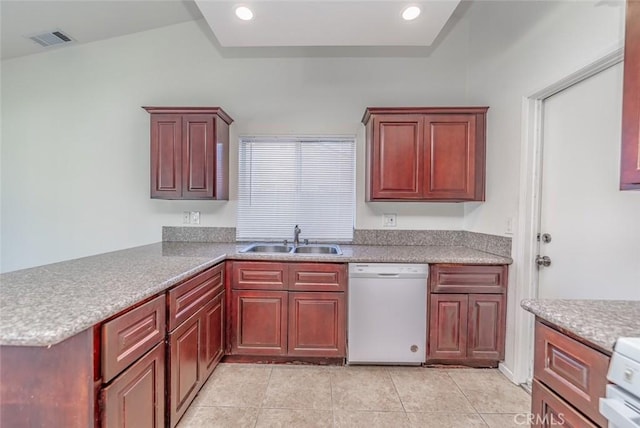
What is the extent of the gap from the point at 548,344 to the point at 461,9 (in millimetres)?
3000

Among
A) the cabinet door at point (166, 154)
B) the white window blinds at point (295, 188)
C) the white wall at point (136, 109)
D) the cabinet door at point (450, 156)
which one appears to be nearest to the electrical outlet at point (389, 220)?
the white wall at point (136, 109)

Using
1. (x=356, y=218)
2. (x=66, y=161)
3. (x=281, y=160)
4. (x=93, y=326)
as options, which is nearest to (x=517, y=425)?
(x=356, y=218)

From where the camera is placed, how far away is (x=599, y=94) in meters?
1.57

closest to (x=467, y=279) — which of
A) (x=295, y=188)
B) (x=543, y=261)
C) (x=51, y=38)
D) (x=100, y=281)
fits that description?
(x=543, y=261)

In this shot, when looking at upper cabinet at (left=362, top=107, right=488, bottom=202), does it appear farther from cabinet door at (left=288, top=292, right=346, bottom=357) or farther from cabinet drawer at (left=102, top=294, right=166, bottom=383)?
cabinet drawer at (left=102, top=294, right=166, bottom=383)

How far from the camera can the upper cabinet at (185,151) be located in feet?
8.09

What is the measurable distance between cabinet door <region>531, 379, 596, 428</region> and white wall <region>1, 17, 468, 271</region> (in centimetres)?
186

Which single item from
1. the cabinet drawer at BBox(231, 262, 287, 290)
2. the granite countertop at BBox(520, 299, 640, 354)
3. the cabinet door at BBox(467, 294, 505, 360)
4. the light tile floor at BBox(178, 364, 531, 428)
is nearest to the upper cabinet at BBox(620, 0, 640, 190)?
the granite countertop at BBox(520, 299, 640, 354)

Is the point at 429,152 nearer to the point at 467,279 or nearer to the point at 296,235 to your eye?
the point at 467,279

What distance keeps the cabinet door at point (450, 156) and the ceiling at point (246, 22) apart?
2.32ft

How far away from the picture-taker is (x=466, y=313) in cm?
218

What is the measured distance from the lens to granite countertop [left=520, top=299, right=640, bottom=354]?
85 centimetres

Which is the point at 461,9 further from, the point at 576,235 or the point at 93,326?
the point at 93,326

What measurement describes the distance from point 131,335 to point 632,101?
2.12 meters
